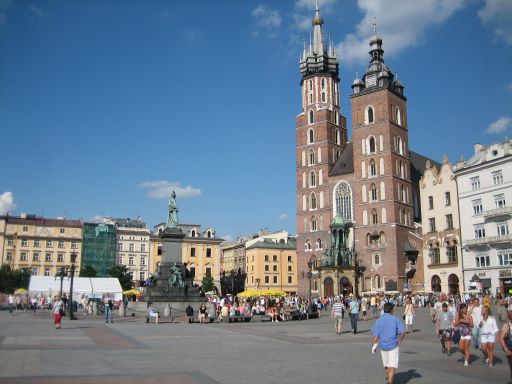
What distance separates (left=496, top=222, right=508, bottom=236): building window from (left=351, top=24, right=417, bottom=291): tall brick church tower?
17.6m

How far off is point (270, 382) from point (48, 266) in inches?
3510

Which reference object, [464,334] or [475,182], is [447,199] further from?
[464,334]

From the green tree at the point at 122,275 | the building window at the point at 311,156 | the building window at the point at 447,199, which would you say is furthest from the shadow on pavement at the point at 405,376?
the green tree at the point at 122,275

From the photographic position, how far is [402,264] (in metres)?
66.2

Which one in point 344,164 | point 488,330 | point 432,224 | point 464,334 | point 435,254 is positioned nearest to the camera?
point 488,330

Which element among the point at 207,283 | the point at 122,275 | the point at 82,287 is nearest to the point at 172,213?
the point at 82,287

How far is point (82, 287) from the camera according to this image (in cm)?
5356

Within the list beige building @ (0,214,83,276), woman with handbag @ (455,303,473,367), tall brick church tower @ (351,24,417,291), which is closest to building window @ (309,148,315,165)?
tall brick church tower @ (351,24,417,291)

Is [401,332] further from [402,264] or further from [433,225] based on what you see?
[402,264]

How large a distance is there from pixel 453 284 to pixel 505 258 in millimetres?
9277

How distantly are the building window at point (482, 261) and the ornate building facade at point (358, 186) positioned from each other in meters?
10.8

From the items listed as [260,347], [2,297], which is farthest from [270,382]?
[2,297]

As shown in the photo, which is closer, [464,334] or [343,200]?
[464,334]

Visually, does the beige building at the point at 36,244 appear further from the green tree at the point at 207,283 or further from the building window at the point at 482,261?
the building window at the point at 482,261
